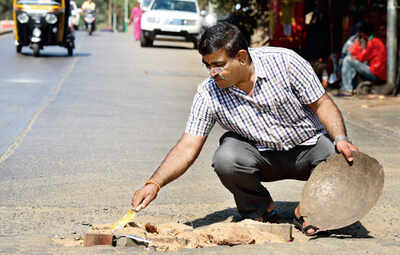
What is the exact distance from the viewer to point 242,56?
473 centimetres

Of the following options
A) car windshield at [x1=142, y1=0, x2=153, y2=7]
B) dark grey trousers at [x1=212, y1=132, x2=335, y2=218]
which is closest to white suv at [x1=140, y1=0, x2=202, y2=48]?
car windshield at [x1=142, y1=0, x2=153, y2=7]

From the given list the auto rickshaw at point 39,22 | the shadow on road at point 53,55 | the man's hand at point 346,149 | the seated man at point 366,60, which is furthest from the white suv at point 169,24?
the man's hand at point 346,149

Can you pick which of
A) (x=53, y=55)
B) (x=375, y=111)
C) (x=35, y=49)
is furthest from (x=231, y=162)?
(x=53, y=55)

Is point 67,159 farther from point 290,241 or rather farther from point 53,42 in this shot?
point 53,42

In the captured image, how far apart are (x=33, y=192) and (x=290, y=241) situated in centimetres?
237

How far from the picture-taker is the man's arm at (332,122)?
15.7 feet

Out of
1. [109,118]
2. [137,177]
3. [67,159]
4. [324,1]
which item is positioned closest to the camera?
[137,177]

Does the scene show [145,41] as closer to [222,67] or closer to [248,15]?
[248,15]

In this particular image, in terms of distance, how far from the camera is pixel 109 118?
10836 millimetres

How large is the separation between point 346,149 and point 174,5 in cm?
2535

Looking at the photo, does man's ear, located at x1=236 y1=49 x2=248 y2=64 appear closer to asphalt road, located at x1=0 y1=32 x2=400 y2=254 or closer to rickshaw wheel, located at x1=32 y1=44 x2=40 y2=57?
asphalt road, located at x1=0 y1=32 x2=400 y2=254

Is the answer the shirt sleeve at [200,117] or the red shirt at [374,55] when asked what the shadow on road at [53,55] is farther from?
the shirt sleeve at [200,117]

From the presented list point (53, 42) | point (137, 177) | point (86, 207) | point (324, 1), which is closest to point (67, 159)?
point (137, 177)

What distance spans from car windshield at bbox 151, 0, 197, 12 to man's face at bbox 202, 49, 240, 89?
24.8 meters
